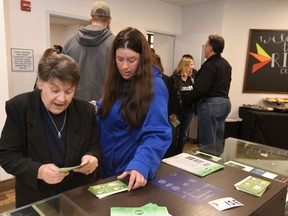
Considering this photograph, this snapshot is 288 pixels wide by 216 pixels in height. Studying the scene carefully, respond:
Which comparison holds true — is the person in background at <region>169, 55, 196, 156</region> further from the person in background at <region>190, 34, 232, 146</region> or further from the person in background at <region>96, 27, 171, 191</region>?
the person in background at <region>96, 27, 171, 191</region>

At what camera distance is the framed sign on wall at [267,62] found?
14.9 feet

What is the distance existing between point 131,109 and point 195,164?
43 cm

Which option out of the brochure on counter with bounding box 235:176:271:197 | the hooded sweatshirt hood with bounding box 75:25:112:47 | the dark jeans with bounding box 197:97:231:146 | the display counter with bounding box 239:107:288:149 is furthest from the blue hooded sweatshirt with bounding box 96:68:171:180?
the display counter with bounding box 239:107:288:149

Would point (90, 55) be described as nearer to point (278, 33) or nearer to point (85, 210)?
point (85, 210)

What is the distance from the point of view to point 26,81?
3.20 meters

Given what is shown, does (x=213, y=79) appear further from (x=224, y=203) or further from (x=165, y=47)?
(x=165, y=47)

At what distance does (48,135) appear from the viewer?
1067 millimetres

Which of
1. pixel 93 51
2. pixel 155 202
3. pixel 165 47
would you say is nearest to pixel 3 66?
pixel 93 51

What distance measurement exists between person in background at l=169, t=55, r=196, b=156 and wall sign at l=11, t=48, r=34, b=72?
1776 millimetres

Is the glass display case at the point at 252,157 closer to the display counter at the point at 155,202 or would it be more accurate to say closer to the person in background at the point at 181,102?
the display counter at the point at 155,202

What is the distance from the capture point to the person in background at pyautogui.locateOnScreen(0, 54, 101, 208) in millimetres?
978

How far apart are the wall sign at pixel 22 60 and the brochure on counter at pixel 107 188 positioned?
2.63 meters

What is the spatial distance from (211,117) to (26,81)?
2.33m

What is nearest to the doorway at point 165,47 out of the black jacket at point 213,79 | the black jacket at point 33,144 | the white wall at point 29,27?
the white wall at point 29,27
